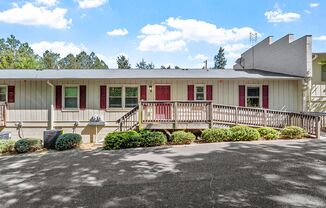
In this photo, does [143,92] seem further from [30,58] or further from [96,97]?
[30,58]

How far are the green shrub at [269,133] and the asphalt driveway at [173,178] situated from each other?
1.51 m

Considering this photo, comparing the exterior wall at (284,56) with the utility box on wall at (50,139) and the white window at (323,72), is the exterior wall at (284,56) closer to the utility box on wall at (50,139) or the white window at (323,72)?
the white window at (323,72)

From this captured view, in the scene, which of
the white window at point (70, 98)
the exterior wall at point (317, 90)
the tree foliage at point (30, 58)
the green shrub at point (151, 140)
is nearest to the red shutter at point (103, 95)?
the white window at point (70, 98)

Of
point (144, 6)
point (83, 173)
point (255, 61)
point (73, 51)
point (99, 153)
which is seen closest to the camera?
point (83, 173)

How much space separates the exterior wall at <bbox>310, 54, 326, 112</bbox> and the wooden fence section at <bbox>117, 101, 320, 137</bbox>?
9.60ft

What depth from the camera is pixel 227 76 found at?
12602 mm

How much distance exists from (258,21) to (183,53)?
1926 centimetres

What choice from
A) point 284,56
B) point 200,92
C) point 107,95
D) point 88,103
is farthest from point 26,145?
point 284,56

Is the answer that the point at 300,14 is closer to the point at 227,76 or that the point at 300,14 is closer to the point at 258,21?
the point at 258,21

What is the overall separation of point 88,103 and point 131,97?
2381 millimetres

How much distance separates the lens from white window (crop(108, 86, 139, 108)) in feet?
42.3

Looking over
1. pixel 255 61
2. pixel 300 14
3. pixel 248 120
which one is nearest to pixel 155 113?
pixel 248 120

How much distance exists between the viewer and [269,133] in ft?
33.6

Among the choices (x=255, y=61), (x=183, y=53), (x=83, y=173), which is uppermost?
(x=183, y=53)
